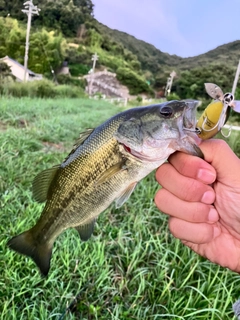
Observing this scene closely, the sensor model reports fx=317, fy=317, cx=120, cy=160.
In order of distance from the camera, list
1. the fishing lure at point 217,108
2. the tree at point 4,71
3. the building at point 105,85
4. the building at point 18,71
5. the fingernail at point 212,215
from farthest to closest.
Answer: the building at point 105,85
the building at point 18,71
the tree at point 4,71
the fingernail at point 212,215
the fishing lure at point 217,108

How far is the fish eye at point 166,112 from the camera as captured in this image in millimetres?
530

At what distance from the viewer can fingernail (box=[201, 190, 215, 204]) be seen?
24.4 inches

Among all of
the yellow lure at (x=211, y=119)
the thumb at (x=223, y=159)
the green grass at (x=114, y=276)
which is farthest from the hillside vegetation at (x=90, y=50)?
the yellow lure at (x=211, y=119)

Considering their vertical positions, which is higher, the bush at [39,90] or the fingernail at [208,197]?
the fingernail at [208,197]

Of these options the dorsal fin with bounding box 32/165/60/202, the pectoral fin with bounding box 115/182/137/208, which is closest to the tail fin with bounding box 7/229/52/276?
the dorsal fin with bounding box 32/165/60/202

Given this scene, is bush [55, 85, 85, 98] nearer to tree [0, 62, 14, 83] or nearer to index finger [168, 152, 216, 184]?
tree [0, 62, 14, 83]

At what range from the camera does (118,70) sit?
31.9ft

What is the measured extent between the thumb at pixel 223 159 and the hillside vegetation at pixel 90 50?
3.29 m

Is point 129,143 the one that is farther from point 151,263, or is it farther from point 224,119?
point 151,263

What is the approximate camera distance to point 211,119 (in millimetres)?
478

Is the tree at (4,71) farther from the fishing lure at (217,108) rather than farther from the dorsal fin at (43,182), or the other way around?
the fishing lure at (217,108)

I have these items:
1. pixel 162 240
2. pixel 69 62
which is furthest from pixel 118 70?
pixel 162 240

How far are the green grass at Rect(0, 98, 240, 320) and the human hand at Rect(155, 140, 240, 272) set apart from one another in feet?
1.57

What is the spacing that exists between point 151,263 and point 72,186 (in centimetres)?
78
